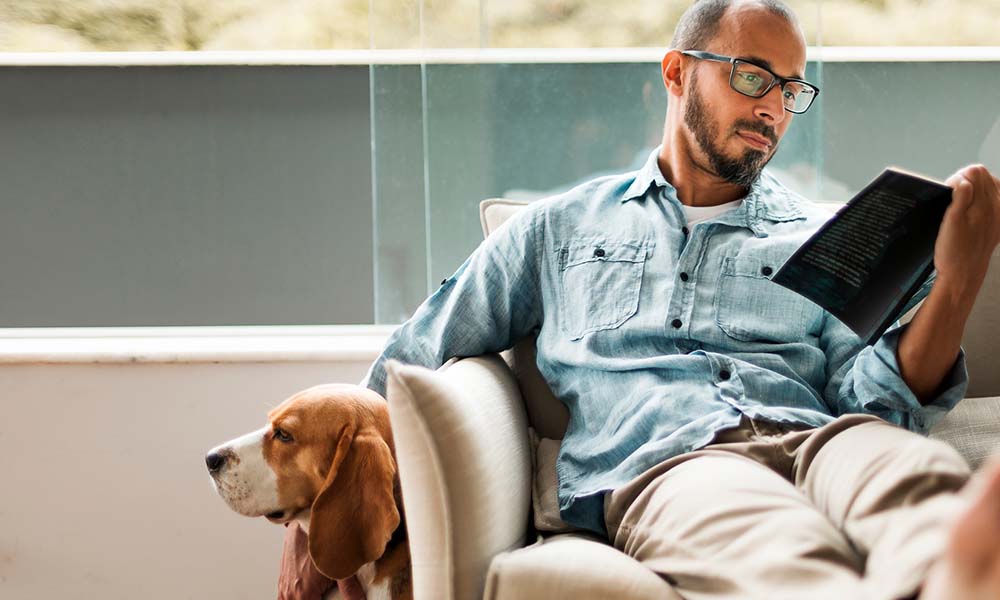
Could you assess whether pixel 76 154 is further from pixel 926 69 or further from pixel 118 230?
pixel 926 69

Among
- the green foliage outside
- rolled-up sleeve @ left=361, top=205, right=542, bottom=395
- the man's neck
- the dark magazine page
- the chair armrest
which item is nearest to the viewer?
the dark magazine page

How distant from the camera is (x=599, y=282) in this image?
61.5 inches

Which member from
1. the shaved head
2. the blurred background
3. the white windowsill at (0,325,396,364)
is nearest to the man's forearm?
the shaved head

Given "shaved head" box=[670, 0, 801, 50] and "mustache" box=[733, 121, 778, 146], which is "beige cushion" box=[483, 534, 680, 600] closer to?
"mustache" box=[733, 121, 778, 146]

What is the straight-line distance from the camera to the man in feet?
3.47

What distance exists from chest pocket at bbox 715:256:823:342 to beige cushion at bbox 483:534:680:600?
0.51 metres

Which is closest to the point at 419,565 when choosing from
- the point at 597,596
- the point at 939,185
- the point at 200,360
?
the point at 597,596

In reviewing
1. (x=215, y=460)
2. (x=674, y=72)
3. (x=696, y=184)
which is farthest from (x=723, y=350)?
(x=215, y=460)

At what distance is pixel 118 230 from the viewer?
8.62 ft

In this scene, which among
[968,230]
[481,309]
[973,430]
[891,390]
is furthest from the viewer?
[481,309]

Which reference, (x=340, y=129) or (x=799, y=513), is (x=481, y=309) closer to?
(x=799, y=513)

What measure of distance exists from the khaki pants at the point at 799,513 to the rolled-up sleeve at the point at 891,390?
12 cm

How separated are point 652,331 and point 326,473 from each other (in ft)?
1.85

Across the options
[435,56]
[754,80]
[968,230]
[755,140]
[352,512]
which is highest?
[435,56]
